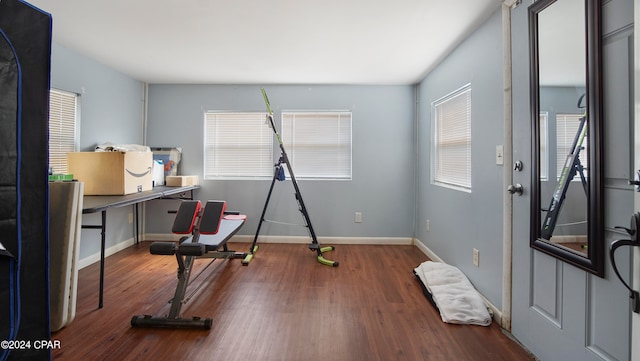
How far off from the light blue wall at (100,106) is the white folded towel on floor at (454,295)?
3459 millimetres

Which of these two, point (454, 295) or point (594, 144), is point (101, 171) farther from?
point (594, 144)

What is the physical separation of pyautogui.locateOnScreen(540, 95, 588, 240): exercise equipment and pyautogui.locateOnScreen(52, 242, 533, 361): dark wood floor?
2.57ft

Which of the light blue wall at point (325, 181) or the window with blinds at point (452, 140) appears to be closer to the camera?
the window with blinds at point (452, 140)

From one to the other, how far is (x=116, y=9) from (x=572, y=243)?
3228 millimetres

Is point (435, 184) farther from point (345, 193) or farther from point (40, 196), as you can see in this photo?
point (40, 196)

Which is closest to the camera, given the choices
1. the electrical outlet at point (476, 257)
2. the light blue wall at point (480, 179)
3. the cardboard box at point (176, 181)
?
the light blue wall at point (480, 179)

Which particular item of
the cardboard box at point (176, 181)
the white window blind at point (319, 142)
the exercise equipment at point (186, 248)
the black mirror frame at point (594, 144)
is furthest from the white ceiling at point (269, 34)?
the exercise equipment at point (186, 248)

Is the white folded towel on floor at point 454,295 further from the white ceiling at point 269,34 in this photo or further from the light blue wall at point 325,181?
the white ceiling at point 269,34

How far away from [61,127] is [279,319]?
9.27 feet

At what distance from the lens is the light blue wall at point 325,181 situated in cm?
392

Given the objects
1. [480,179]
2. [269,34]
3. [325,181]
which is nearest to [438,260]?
[480,179]

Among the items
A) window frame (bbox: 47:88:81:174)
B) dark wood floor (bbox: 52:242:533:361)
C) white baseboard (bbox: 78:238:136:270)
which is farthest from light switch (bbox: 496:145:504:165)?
white baseboard (bbox: 78:238:136:270)

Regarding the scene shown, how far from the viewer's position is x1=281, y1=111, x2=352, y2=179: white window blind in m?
3.98

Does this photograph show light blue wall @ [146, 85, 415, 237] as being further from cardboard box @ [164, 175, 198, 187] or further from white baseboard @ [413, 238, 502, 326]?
cardboard box @ [164, 175, 198, 187]
